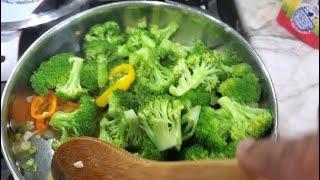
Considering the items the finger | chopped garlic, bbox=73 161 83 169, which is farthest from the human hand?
chopped garlic, bbox=73 161 83 169

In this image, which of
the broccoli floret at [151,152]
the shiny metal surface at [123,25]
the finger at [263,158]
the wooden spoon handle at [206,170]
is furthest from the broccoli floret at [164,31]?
the finger at [263,158]

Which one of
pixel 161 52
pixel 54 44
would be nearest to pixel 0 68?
pixel 54 44

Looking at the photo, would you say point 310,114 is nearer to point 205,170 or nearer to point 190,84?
point 190,84

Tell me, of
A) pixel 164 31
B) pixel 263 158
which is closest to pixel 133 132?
pixel 164 31

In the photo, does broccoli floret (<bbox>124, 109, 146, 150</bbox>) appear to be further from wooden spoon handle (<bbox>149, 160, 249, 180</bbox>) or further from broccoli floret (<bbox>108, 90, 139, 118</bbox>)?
wooden spoon handle (<bbox>149, 160, 249, 180</bbox>)

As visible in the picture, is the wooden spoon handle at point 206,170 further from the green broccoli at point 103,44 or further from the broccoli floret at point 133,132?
the green broccoli at point 103,44

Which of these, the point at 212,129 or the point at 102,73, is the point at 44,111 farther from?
the point at 212,129
